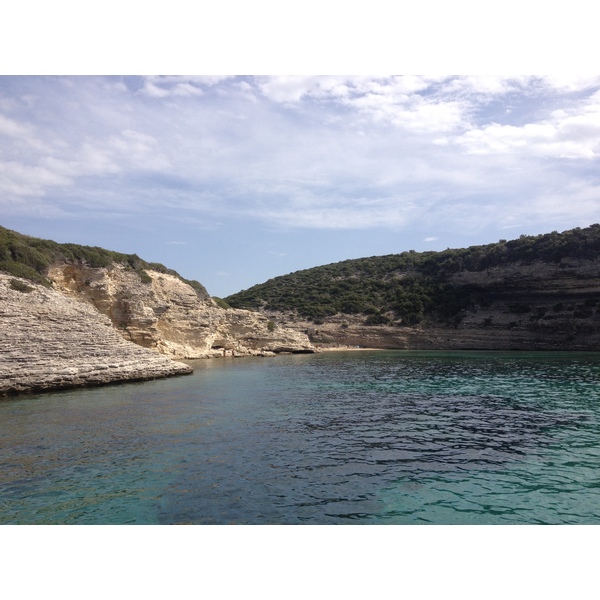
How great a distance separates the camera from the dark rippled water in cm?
642

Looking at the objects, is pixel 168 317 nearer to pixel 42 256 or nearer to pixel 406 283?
pixel 42 256

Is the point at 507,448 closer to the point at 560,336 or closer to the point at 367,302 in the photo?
the point at 560,336

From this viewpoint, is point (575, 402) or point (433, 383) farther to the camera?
point (433, 383)

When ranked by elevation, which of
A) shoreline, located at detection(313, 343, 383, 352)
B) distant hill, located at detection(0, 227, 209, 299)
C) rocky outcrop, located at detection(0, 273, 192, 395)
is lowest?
shoreline, located at detection(313, 343, 383, 352)

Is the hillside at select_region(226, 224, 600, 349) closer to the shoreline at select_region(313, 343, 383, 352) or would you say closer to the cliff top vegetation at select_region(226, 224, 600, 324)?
the cliff top vegetation at select_region(226, 224, 600, 324)

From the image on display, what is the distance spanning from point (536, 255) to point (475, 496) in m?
50.3

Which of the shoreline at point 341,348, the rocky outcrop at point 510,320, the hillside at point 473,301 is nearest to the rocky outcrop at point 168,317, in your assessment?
the shoreline at point 341,348

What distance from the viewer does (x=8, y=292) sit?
19344mm

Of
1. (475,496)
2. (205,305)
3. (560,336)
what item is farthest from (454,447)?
(560,336)

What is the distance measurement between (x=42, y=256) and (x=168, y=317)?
32.2ft

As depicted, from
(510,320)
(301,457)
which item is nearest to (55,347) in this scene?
(301,457)

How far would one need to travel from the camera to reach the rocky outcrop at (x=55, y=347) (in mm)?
17328

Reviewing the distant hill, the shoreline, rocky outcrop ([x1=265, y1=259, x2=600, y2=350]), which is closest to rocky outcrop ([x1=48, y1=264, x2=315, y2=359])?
the distant hill

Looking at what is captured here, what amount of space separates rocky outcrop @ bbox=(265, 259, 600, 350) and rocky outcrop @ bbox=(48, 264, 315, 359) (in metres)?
8.44
